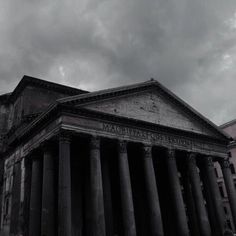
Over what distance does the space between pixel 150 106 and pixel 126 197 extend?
575cm

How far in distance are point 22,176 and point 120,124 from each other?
683 cm

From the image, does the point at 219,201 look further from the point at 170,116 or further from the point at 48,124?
the point at 48,124

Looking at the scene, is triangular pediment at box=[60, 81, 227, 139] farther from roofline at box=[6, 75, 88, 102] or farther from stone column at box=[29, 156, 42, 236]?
roofline at box=[6, 75, 88, 102]

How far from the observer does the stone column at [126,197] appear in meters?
12.9

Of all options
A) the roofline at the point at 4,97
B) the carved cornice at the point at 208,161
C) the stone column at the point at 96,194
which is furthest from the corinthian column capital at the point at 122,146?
the roofline at the point at 4,97

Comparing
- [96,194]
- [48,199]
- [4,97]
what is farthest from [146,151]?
[4,97]

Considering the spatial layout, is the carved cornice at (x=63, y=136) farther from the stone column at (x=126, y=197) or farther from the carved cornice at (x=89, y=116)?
the stone column at (x=126, y=197)

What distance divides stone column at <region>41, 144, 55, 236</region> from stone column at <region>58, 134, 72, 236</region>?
4.80 ft

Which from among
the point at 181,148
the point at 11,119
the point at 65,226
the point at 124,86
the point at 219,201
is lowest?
the point at 65,226

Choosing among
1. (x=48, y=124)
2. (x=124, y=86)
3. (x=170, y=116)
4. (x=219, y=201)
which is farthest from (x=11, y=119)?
(x=219, y=201)

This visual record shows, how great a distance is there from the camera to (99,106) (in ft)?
47.9

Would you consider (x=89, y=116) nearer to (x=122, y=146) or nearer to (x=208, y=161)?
(x=122, y=146)

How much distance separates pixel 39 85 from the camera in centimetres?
2038

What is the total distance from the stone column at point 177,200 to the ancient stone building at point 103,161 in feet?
0.16
